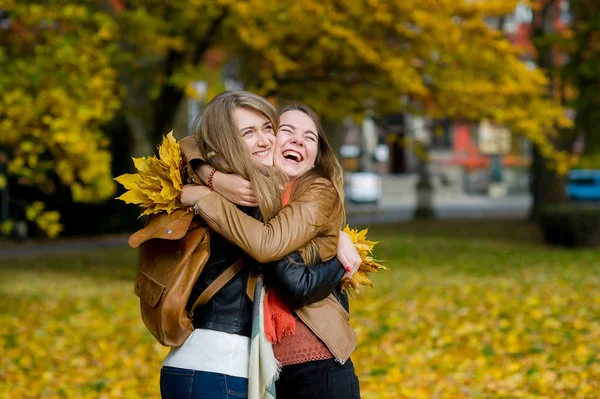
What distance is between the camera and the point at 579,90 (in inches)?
733

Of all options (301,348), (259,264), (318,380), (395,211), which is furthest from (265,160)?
(395,211)

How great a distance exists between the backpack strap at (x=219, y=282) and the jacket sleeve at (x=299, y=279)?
10cm

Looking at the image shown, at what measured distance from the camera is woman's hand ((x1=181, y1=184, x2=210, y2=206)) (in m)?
2.83

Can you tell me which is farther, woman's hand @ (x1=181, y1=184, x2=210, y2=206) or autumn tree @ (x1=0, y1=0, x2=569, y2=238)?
autumn tree @ (x1=0, y1=0, x2=569, y2=238)

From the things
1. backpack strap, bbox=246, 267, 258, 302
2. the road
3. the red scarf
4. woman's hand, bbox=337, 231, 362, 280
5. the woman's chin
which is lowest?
the road

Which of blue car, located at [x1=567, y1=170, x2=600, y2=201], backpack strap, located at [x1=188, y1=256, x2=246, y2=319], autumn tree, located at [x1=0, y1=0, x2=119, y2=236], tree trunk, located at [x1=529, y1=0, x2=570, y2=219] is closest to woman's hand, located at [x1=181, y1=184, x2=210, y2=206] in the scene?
backpack strap, located at [x1=188, y1=256, x2=246, y2=319]

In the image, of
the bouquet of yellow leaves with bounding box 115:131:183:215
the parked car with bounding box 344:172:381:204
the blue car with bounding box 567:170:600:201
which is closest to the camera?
the bouquet of yellow leaves with bounding box 115:131:183:215

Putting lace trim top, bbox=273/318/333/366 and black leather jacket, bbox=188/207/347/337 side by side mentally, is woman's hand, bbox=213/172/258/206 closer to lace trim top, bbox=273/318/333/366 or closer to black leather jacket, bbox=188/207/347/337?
black leather jacket, bbox=188/207/347/337

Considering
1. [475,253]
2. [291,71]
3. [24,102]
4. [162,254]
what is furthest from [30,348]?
[475,253]

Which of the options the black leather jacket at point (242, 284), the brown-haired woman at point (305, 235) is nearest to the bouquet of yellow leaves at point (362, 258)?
the brown-haired woman at point (305, 235)

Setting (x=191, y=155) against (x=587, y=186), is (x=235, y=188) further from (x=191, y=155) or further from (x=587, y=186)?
(x=587, y=186)

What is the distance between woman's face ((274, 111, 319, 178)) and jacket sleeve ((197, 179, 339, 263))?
8.3 inches

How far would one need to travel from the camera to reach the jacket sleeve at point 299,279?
2795mm

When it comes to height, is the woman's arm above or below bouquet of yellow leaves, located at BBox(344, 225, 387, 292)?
above
